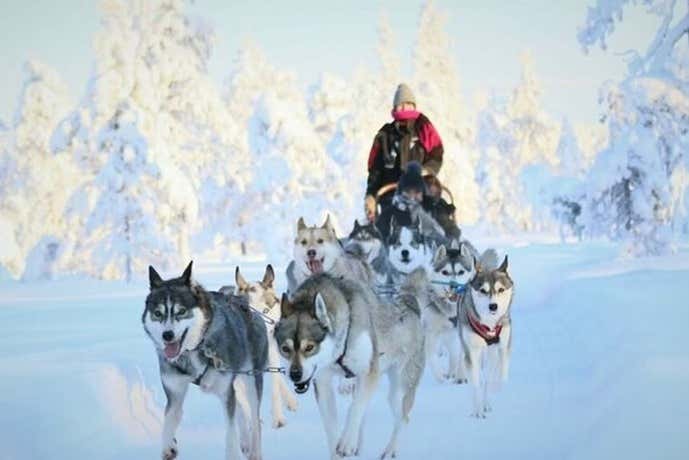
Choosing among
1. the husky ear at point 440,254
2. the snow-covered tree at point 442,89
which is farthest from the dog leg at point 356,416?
the snow-covered tree at point 442,89

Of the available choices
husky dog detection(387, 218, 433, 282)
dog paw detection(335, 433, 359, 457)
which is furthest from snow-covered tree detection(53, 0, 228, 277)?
dog paw detection(335, 433, 359, 457)

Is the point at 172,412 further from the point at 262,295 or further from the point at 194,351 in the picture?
the point at 262,295

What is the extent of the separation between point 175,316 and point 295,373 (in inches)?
33.6

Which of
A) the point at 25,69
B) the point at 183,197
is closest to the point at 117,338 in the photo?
the point at 183,197

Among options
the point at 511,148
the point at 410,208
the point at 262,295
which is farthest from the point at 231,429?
the point at 511,148

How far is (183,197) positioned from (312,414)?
17.2 m

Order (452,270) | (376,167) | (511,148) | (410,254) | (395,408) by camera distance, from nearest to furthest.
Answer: (395,408), (452,270), (410,254), (376,167), (511,148)

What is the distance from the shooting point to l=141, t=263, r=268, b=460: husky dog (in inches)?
181

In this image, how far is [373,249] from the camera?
9.38 m

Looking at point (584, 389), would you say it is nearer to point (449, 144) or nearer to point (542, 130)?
point (449, 144)

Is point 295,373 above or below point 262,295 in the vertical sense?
below

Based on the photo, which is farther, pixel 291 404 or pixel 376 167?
pixel 376 167

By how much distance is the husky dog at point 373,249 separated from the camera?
9.32m

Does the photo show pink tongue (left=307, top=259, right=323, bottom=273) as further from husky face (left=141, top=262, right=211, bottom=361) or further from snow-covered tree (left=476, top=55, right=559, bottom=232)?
snow-covered tree (left=476, top=55, right=559, bottom=232)
